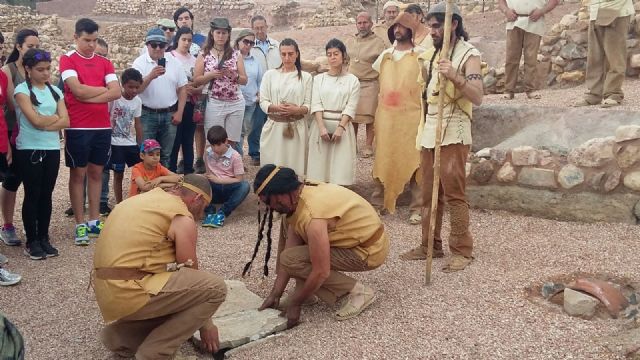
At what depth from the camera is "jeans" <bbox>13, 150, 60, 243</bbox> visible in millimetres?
5312

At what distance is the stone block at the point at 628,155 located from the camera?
570 cm

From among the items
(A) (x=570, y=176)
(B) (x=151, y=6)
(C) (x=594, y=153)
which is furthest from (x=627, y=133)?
(B) (x=151, y=6)

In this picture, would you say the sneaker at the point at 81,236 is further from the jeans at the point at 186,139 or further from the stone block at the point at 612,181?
the stone block at the point at 612,181

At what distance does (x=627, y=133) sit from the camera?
5.75 m

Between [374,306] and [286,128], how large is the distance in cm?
272

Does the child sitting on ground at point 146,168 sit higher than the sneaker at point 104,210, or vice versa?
the child sitting on ground at point 146,168

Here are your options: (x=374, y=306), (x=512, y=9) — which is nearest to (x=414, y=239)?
(x=374, y=306)

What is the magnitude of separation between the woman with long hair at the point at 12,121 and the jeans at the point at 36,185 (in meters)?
0.17

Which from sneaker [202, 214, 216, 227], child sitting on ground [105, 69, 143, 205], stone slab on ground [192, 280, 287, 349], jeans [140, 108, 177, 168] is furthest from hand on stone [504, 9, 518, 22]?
stone slab on ground [192, 280, 287, 349]

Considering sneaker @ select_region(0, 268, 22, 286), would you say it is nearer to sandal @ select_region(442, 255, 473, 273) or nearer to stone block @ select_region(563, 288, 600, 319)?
sandal @ select_region(442, 255, 473, 273)

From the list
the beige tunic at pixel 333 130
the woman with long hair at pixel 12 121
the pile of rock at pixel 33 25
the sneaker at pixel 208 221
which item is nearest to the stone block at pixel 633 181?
the beige tunic at pixel 333 130

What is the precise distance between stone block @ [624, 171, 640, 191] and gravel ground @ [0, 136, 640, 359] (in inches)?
14.6

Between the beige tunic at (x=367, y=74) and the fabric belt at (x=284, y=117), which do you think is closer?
the fabric belt at (x=284, y=117)

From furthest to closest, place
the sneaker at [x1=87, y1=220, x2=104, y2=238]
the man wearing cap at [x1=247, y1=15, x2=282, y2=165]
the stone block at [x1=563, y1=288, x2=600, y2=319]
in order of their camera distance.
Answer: the man wearing cap at [x1=247, y1=15, x2=282, y2=165] → the sneaker at [x1=87, y1=220, x2=104, y2=238] → the stone block at [x1=563, y1=288, x2=600, y2=319]
